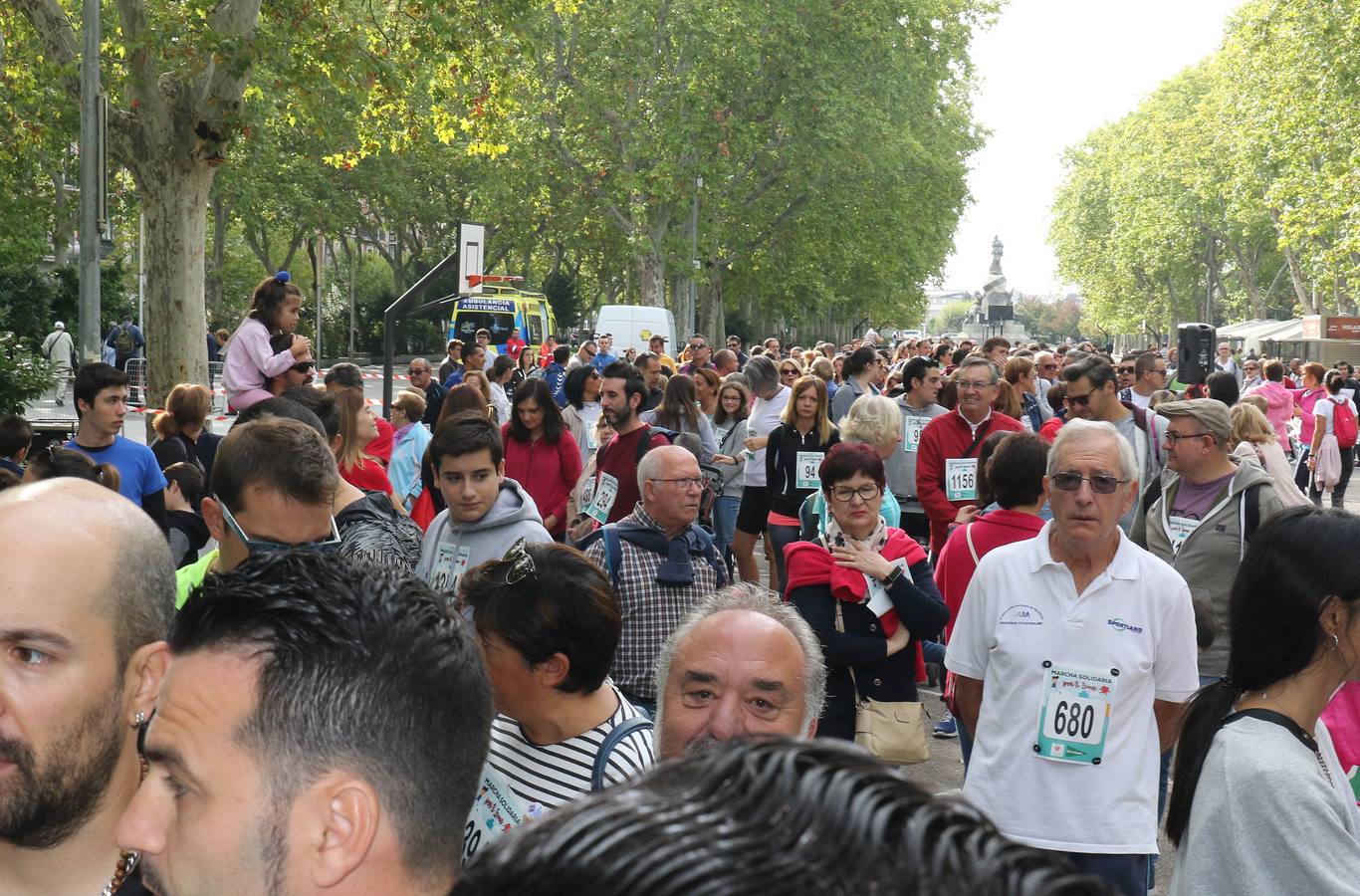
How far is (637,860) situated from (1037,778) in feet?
12.3

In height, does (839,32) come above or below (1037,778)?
above

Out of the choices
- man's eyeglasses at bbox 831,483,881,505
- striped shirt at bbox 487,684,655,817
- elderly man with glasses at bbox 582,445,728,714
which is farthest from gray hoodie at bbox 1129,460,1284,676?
striped shirt at bbox 487,684,655,817

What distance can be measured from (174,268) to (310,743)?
14.8m

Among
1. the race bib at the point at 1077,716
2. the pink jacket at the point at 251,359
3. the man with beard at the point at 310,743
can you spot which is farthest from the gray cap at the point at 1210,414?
the pink jacket at the point at 251,359

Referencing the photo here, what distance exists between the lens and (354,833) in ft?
4.93

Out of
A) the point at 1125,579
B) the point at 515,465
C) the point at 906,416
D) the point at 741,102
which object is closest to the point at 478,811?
the point at 1125,579

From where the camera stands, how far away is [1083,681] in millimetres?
4141

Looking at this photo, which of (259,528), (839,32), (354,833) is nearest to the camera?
(354,833)

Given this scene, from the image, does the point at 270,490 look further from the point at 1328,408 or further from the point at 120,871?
the point at 1328,408

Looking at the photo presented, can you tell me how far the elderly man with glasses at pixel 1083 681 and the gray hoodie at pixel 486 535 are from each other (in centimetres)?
181

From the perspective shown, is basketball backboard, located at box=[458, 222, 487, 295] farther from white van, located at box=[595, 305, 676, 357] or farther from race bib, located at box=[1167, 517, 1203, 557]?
white van, located at box=[595, 305, 676, 357]

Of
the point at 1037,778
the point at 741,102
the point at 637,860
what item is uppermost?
the point at 741,102

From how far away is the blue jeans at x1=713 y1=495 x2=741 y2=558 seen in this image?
35.6 ft

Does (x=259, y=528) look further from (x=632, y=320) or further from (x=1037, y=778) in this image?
(x=632, y=320)
